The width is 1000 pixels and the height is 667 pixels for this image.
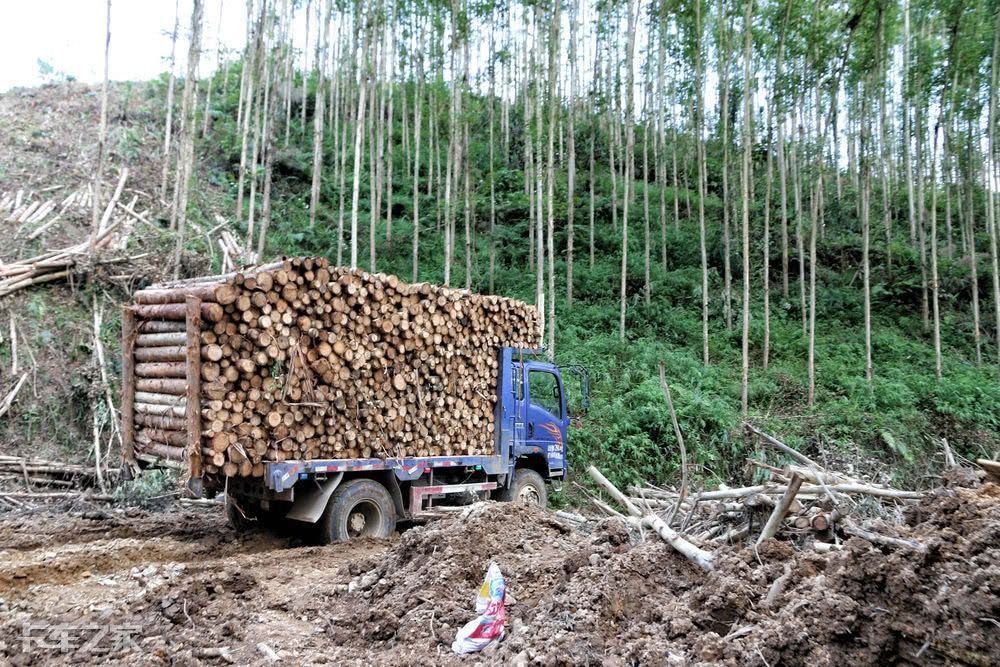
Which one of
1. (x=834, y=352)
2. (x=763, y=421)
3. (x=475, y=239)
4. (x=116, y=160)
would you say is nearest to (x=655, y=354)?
(x=763, y=421)

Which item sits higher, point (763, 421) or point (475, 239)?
point (475, 239)

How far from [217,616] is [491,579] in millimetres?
2175

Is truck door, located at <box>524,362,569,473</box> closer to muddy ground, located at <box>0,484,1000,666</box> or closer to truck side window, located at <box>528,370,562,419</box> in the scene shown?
truck side window, located at <box>528,370,562,419</box>

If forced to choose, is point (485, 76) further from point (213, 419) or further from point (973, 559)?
point (973, 559)

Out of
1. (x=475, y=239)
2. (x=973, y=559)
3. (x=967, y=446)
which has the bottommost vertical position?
(x=967, y=446)

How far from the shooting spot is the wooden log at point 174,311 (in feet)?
20.8

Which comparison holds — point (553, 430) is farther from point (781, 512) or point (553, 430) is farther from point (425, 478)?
point (781, 512)

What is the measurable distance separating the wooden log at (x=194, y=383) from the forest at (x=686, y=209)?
25.5 ft

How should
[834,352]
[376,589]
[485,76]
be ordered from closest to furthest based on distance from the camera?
[376,589] → [834,352] → [485,76]

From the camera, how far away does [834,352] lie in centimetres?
1806

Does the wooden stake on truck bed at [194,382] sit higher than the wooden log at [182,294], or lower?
lower

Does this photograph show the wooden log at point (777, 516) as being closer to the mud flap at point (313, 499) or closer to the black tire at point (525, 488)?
the mud flap at point (313, 499)

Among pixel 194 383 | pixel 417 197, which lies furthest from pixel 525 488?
pixel 417 197

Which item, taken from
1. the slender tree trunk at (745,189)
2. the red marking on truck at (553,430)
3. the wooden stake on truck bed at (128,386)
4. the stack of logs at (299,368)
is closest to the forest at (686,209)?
the slender tree trunk at (745,189)
